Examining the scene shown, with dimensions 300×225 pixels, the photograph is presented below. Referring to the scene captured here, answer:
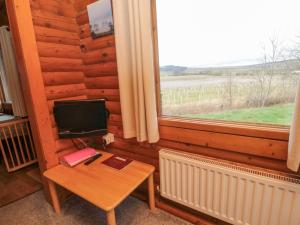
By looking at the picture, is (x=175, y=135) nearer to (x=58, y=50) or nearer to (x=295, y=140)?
(x=295, y=140)

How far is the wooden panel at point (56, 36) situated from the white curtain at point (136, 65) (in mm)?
708

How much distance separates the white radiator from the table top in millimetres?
257

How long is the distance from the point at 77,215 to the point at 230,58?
1.96m

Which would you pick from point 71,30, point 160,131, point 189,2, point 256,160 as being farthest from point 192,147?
point 71,30

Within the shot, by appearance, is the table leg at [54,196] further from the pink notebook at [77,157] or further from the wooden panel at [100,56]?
the wooden panel at [100,56]

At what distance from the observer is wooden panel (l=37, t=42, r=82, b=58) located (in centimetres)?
164

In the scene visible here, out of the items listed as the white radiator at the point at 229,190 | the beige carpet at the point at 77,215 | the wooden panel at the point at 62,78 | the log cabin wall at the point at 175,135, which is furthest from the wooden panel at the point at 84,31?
the beige carpet at the point at 77,215

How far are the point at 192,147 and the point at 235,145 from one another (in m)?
0.33

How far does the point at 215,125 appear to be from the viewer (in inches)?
51.2

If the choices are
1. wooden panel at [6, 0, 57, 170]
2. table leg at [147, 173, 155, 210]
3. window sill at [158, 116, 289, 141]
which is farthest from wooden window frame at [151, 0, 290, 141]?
wooden panel at [6, 0, 57, 170]

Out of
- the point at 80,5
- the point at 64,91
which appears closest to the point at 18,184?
the point at 64,91

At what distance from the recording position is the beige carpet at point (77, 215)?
5.34ft

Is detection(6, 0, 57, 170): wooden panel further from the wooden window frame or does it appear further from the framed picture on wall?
the wooden window frame

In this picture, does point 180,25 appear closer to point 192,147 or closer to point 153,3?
point 153,3
